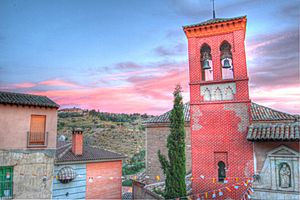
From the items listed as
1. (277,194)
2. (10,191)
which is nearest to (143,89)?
(10,191)

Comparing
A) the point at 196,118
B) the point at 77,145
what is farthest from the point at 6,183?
the point at 196,118

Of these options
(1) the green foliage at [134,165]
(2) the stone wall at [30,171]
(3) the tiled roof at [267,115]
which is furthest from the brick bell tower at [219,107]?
(1) the green foliage at [134,165]

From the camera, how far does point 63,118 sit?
138ft

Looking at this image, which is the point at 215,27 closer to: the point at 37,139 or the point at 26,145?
the point at 37,139

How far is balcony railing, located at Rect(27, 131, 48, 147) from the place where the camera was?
12247 millimetres

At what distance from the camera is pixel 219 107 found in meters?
10.4

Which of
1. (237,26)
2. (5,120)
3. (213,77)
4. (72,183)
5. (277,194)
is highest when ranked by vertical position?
(237,26)

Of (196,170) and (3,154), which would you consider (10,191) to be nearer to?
(3,154)

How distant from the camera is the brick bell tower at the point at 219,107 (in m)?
9.98

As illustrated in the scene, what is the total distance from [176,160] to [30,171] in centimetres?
688

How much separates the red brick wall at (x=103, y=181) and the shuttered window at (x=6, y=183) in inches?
186

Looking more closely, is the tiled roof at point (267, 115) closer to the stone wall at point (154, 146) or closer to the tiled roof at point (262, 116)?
the tiled roof at point (262, 116)

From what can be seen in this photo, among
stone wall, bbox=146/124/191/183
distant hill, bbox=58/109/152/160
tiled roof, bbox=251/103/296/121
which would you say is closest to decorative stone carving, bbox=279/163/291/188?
tiled roof, bbox=251/103/296/121

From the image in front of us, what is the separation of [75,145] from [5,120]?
495cm
